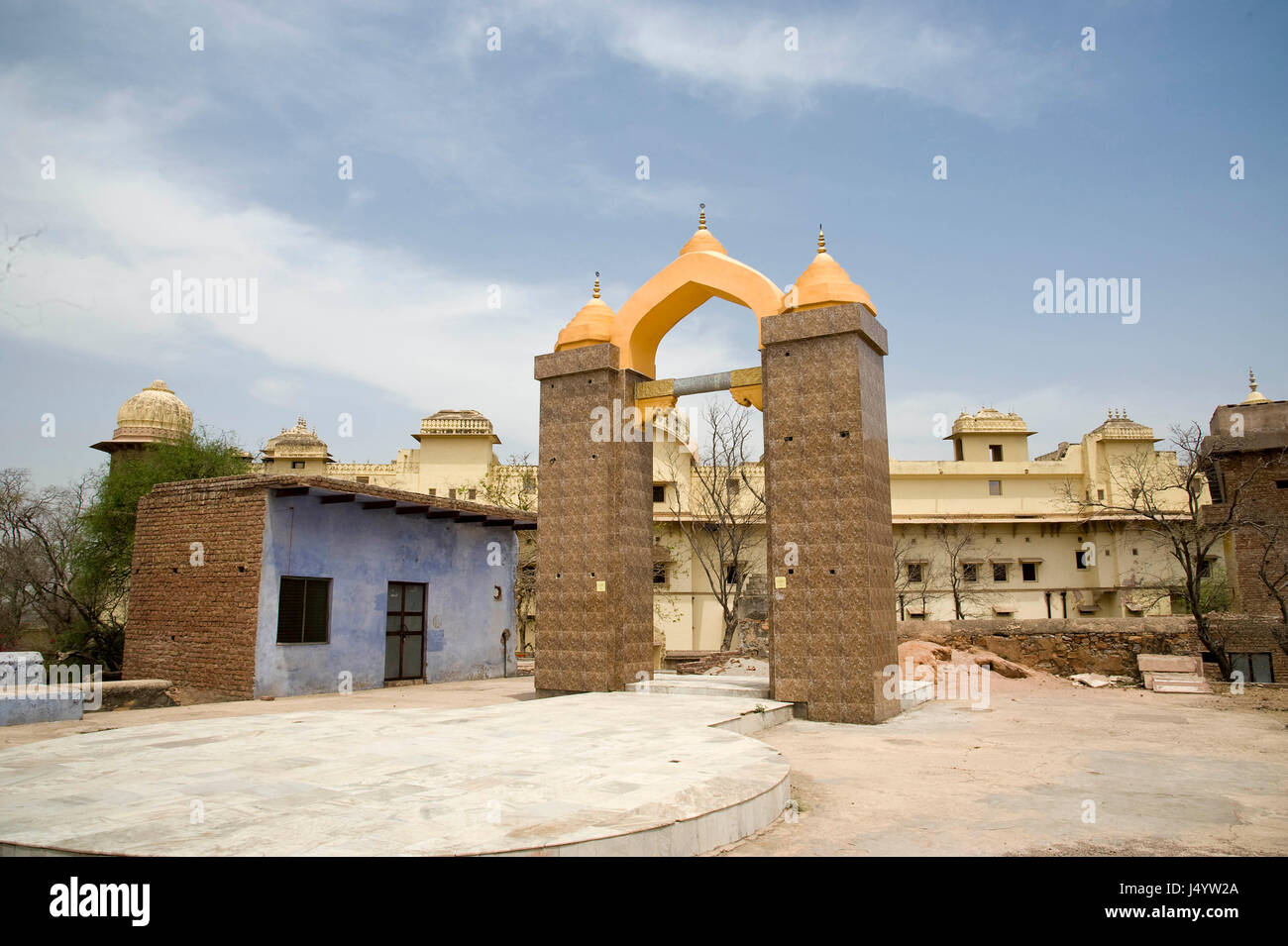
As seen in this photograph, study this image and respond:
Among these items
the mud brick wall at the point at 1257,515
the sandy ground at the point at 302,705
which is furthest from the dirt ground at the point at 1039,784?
the mud brick wall at the point at 1257,515

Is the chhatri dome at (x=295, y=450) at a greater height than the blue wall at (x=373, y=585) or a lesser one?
greater

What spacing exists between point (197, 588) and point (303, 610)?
68.3 inches

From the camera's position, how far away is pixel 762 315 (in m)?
11.0

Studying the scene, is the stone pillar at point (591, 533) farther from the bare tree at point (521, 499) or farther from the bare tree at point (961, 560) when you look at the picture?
the bare tree at point (961, 560)

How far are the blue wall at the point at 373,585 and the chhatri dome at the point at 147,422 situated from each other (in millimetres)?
12744

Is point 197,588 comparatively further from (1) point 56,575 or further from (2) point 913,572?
(2) point 913,572

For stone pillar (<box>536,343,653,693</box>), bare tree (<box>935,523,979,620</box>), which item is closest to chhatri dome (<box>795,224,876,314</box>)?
stone pillar (<box>536,343,653,693</box>)

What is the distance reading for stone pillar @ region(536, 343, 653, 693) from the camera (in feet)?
37.7

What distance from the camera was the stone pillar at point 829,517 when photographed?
9.60m

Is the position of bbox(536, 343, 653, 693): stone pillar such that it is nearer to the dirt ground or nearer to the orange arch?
the orange arch

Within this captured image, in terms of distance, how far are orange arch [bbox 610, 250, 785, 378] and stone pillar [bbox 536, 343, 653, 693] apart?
38cm

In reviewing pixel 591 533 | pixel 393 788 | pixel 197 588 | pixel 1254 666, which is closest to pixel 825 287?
pixel 591 533
